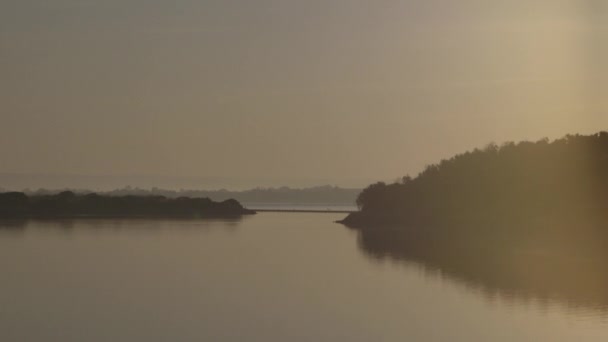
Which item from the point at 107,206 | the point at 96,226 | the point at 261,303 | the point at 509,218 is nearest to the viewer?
the point at 261,303

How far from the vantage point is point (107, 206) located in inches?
4749

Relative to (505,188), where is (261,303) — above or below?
below

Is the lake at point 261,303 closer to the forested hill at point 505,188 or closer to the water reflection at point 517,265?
the water reflection at point 517,265

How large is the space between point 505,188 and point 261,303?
49.9 metres

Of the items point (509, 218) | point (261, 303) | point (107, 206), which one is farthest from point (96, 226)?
point (261, 303)

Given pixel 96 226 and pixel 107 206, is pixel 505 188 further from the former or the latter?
pixel 107 206

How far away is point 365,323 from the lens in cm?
2398

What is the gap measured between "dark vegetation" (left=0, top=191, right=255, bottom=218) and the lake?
226 ft

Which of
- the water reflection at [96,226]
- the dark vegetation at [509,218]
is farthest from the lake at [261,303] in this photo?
the water reflection at [96,226]

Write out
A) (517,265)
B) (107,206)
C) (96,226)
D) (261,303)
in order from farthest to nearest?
(107,206) → (96,226) → (517,265) → (261,303)

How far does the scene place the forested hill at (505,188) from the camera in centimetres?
6700

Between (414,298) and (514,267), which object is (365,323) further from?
(514,267)

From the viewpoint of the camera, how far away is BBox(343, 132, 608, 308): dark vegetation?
36.8 metres

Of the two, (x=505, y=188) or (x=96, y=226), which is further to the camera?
(x=96, y=226)
